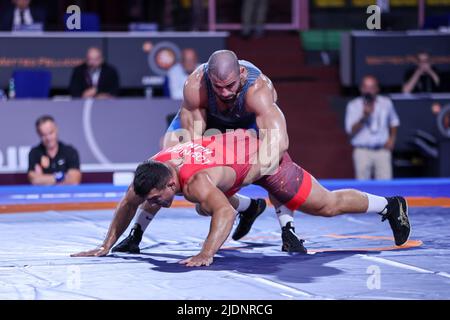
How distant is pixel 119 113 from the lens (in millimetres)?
9000

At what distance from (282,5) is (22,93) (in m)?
5.61

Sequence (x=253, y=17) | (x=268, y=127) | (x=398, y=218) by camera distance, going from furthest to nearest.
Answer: (x=253, y=17)
(x=398, y=218)
(x=268, y=127)

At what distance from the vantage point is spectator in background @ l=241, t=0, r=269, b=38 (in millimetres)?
12305

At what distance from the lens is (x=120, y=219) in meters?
5.17

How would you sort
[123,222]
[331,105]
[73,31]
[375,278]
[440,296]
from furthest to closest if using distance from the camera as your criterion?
[331,105]
[73,31]
[123,222]
[375,278]
[440,296]

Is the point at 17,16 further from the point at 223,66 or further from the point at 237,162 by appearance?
the point at 237,162

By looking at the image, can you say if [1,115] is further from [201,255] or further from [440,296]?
[440,296]

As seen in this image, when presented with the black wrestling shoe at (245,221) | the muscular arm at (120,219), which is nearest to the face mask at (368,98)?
the black wrestling shoe at (245,221)

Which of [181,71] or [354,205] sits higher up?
[181,71]

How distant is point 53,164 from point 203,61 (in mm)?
2554

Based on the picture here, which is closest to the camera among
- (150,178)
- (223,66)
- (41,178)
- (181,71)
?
(150,178)

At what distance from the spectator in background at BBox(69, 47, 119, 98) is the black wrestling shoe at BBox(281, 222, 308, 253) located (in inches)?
166

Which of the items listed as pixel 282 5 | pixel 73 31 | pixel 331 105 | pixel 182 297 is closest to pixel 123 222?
pixel 182 297

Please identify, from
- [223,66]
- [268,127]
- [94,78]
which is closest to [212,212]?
[268,127]
